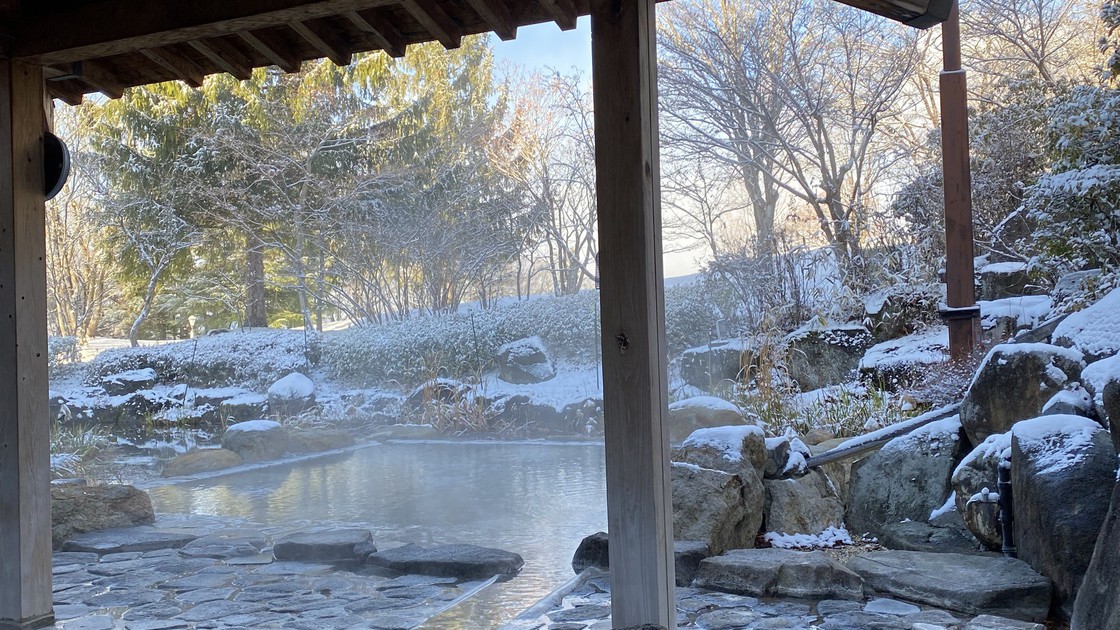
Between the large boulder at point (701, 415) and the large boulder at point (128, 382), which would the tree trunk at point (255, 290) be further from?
the large boulder at point (701, 415)

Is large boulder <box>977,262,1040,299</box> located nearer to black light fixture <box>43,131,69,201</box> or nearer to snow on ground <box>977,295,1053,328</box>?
snow on ground <box>977,295,1053,328</box>

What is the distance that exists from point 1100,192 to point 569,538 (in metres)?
4.57

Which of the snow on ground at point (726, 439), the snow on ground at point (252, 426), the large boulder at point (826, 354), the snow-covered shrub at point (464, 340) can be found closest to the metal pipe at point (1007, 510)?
the snow on ground at point (726, 439)

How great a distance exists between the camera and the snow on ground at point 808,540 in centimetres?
509

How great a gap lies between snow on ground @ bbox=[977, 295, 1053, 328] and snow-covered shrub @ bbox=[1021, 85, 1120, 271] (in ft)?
4.60

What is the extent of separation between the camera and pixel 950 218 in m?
7.14

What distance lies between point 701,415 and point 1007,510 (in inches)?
152

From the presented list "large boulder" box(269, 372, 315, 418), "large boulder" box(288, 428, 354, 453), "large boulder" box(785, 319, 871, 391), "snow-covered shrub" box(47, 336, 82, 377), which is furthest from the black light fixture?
"snow-covered shrub" box(47, 336, 82, 377)

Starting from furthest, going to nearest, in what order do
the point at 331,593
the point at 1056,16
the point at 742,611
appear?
the point at 1056,16 → the point at 331,593 → the point at 742,611

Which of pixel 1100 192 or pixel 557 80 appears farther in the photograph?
pixel 557 80

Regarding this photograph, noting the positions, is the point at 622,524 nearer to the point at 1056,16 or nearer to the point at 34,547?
the point at 34,547

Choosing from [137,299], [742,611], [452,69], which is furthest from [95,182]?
[742,611]

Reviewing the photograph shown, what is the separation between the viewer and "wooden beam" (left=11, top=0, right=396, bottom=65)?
9.61ft

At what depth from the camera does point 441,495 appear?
874 centimetres
